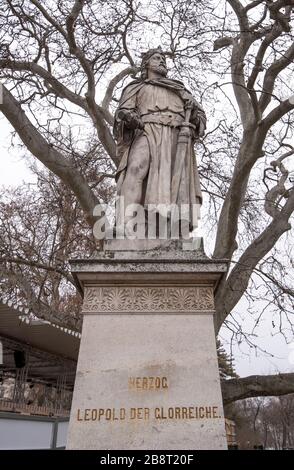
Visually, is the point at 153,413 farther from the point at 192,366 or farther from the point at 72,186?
the point at 72,186

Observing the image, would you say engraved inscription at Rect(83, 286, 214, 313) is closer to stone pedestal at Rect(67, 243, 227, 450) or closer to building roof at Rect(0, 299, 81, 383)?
stone pedestal at Rect(67, 243, 227, 450)

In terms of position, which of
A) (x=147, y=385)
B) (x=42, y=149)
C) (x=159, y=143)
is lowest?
(x=147, y=385)

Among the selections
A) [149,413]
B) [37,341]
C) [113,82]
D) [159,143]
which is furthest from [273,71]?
[37,341]

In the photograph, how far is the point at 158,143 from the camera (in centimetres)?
497

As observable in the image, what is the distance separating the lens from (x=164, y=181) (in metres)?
4.75

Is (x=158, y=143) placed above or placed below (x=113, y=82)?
below

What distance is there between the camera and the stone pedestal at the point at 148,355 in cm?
344

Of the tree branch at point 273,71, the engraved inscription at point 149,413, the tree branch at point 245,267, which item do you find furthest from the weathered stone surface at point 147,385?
the tree branch at point 273,71

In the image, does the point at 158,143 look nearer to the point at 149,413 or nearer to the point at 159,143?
the point at 159,143

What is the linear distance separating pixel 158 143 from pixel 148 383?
2.46 metres

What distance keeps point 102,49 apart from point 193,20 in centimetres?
215

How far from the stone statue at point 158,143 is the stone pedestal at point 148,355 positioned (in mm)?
767

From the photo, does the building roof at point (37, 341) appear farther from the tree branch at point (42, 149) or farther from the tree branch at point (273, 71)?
the tree branch at point (273, 71)
